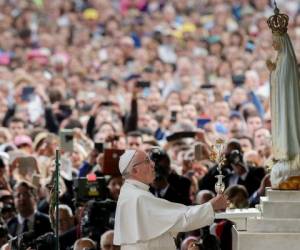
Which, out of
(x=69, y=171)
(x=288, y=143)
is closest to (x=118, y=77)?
(x=69, y=171)

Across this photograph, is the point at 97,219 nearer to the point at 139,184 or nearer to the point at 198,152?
the point at 198,152

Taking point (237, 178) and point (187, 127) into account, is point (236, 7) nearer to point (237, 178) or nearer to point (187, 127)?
point (187, 127)

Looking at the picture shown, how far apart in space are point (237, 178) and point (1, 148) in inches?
244

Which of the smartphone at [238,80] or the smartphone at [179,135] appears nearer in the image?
the smartphone at [179,135]

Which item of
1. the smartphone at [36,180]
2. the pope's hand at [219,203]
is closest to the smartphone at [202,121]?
the smartphone at [36,180]

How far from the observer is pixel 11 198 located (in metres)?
26.1

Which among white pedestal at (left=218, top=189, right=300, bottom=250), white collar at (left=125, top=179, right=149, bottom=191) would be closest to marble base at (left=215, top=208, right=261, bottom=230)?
white pedestal at (left=218, top=189, right=300, bottom=250)

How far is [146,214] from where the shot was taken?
19.0m

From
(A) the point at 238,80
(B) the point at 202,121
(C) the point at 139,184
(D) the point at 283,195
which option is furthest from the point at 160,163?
(A) the point at 238,80

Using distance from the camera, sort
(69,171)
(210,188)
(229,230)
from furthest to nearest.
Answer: (69,171) < (210,188) < (229,230)

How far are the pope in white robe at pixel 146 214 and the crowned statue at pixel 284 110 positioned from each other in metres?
1.41

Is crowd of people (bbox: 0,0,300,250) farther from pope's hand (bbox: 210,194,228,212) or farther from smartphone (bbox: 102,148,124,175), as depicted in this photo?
pope's hand (bbox: 210,194,228,212)

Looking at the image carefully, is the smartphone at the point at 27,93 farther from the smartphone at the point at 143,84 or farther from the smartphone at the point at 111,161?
the smartphone at the point at 111,161

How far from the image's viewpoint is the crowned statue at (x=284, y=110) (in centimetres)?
2011
